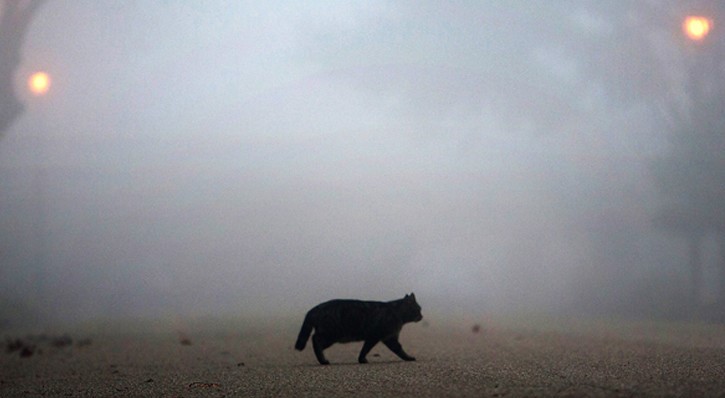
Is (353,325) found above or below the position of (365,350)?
above

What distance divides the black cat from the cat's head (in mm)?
103

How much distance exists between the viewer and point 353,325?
9320mm

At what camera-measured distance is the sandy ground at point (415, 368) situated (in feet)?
21.6

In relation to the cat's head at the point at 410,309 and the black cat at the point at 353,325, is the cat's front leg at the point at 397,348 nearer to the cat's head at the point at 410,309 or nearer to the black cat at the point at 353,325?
the black cat at the point at 353,325

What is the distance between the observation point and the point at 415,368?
821 cm

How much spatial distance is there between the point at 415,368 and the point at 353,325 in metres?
1.31

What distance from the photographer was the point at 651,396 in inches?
225

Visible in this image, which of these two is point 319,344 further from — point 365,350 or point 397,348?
point 397,348

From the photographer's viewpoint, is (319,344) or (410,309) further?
(410,309)

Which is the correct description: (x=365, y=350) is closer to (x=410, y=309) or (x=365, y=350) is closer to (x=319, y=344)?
(x=319, y=344)

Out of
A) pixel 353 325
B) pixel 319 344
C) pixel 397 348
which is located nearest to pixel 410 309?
pixel 397 348

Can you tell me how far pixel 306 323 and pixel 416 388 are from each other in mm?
3071

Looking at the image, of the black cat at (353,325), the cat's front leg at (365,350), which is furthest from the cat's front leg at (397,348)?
the cat's front leg at (365,350)

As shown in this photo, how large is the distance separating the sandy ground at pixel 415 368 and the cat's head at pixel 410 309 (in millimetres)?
501
